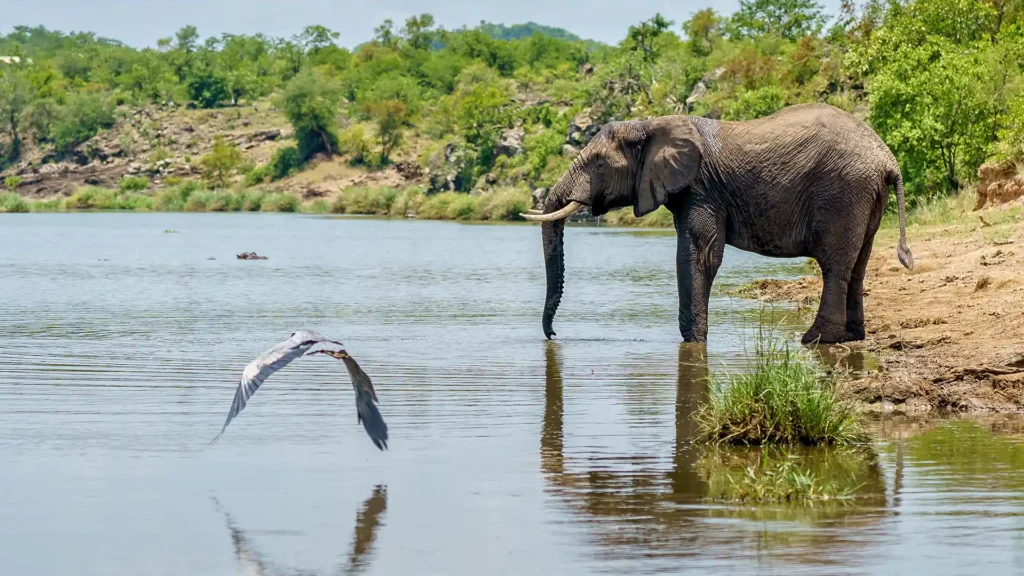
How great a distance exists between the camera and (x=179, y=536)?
7621 millimetres

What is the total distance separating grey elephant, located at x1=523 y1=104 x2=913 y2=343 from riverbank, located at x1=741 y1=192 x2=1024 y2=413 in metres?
0.97

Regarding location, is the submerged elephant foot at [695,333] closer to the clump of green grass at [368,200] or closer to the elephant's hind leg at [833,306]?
the elephant's hind leg at [833,306]

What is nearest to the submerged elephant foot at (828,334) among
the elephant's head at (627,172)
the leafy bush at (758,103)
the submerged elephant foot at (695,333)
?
the submerged elephant foot at (695,333)

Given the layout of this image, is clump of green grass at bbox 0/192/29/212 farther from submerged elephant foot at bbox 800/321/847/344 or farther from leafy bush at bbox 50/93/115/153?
submerged elephant foot at bbox 800/321/847/344

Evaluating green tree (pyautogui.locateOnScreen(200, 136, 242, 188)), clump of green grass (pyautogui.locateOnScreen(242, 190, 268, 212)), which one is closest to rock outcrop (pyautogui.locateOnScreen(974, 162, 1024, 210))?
clump of green grass (pyautogui.locateOnScreen(242, 190, 268, 212))

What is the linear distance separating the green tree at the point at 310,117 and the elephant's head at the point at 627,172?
88.1 metres

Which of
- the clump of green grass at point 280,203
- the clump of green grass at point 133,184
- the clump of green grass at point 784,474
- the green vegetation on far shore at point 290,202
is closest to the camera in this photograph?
the clump of green grass at point 784,474

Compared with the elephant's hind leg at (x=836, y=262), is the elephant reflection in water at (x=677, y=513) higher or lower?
lower

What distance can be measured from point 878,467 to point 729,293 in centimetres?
1409

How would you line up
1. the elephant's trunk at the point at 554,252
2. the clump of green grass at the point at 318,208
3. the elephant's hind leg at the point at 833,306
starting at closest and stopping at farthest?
the elephant's hind leg at the point at 833,306, the elephant's trunk at the point at 554,252, the clump of green grass at the point at 318,208

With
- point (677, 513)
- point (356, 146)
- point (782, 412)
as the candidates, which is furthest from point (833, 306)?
point (356, 146)

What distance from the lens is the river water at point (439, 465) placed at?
7223 mm

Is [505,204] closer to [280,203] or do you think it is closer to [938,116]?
[280,203]

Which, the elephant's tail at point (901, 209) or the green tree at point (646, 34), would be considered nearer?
the elephant's tail at point (901, 209)
